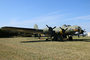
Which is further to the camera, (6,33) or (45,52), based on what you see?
(6,33)

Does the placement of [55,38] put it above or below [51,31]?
below

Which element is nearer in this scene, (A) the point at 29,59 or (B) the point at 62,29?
(A) the point at 29,59

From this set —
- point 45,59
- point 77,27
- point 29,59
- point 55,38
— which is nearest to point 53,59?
point 45,59

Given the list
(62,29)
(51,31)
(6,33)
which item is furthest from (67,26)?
(6,33)

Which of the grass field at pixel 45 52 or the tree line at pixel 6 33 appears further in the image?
the tree line at pixel 6 33

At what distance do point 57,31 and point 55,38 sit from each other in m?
1.58

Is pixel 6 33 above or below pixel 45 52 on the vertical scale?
above

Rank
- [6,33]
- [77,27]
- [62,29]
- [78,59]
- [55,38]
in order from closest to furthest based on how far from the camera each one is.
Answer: [78,59] → [77,27] → [62,29] → [55,38] → [6,33]

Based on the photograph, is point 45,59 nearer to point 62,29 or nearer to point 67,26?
point 62,29

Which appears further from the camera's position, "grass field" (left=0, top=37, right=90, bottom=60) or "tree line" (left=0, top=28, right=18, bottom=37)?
"tree line" (left=0, top=28, right=18, bottom=37)

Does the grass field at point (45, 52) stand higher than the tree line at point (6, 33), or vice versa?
the tree line at point (6, 33)

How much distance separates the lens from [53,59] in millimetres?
4727

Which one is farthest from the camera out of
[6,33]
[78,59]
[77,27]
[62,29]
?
[6,33]

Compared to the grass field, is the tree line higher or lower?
higher
